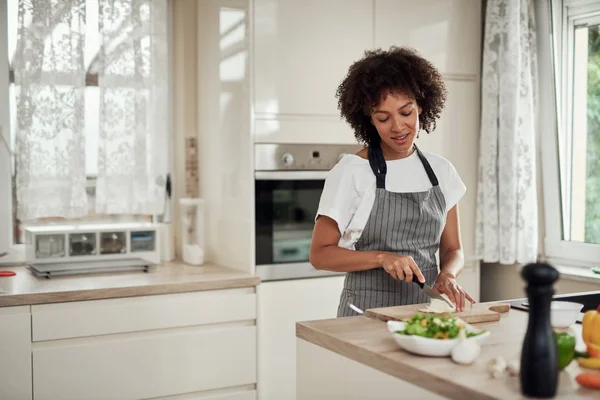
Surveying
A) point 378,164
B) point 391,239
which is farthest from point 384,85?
point 391,239

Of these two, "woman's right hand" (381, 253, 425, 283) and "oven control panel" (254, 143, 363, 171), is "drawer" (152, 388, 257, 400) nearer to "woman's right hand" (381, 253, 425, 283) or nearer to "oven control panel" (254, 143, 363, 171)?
"oven control panel" (254, 143, 363, 171)

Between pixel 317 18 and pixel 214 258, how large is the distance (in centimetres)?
116

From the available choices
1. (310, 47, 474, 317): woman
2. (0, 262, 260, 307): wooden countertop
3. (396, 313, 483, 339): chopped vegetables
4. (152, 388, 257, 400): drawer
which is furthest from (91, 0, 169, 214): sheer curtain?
(396, 313, 483, 339): chopped vegetables

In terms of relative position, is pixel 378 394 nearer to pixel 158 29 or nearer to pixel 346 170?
pixel 346 170

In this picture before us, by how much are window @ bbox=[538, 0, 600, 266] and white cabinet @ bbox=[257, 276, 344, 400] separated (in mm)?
1228

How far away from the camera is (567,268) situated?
11.0 ft

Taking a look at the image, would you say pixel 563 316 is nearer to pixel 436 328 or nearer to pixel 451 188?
pixel 436 328

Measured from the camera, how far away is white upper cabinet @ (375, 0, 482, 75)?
3312mm

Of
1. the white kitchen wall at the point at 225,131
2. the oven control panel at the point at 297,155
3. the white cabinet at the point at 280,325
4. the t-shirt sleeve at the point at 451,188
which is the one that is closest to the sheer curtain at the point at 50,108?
the white kitchen wall at the point at 225,131

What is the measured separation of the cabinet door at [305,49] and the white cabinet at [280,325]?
740mm

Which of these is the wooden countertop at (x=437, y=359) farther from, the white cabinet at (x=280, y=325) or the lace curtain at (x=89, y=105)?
the lace curtain at (x=89, y=105)

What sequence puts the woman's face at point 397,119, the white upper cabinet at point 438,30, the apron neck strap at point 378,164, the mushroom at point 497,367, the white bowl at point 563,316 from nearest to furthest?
the mushroom at point 497,367
the white bowl at point 563,316
the woman's face at point 397,119
the apron neck strap at point 378,164
the white upper cabinet at point 438,30

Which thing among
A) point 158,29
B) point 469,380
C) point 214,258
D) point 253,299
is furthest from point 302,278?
point 469,380

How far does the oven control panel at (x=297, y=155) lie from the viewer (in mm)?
3041
